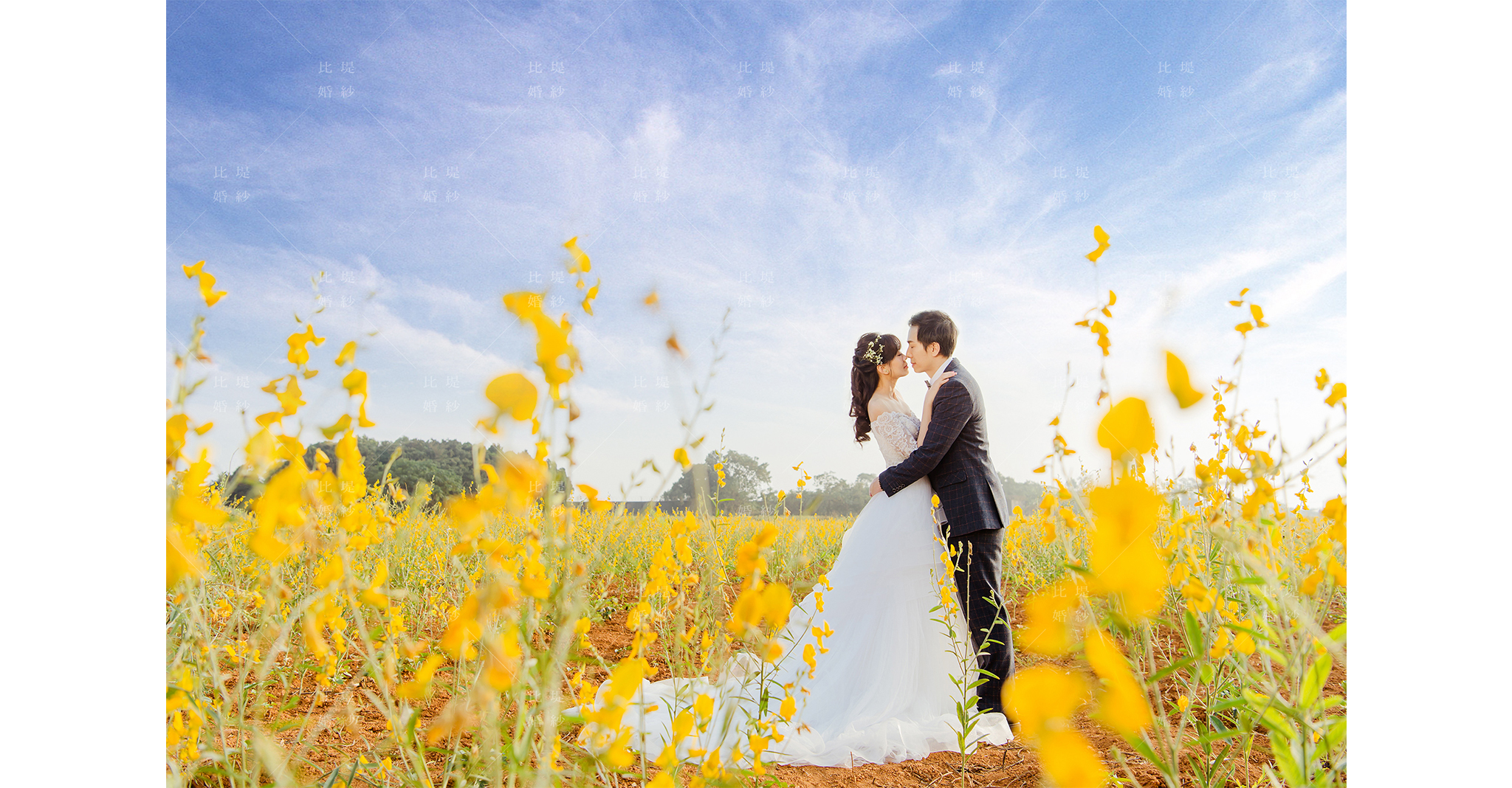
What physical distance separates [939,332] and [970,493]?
0.73 m

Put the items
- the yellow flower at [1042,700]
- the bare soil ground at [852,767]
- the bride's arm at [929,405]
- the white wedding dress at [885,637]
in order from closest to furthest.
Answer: the yellow flower at [1042,700] → the bare soil ground at [852,767] → the white wedding dress at [885,637] → the bride's arm at [929,405]

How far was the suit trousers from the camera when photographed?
7.82ft

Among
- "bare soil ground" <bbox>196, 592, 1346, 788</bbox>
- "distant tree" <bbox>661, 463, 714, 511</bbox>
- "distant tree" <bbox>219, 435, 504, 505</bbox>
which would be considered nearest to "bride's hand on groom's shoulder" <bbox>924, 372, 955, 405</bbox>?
"bare soil ground" <bbox>196, 592, 1346, 788</bbox>

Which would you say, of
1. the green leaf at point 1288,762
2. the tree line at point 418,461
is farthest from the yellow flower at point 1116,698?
the tree line at point 418,461

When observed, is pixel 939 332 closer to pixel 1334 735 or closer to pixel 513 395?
pixel 1334 735

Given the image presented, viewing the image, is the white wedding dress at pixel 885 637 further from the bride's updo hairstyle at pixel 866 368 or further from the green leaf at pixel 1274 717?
the green leaf at pixel 1274 717

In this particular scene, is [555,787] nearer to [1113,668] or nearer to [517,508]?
[517,508]

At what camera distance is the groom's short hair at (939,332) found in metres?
2.80

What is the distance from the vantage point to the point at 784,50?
2.73m

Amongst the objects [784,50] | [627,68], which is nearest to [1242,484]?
[784,50]

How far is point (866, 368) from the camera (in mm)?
3291

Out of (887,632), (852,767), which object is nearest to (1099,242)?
(852,767)

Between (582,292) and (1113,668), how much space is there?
0.84 meters

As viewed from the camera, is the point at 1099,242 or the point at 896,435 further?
the point at 896,435
